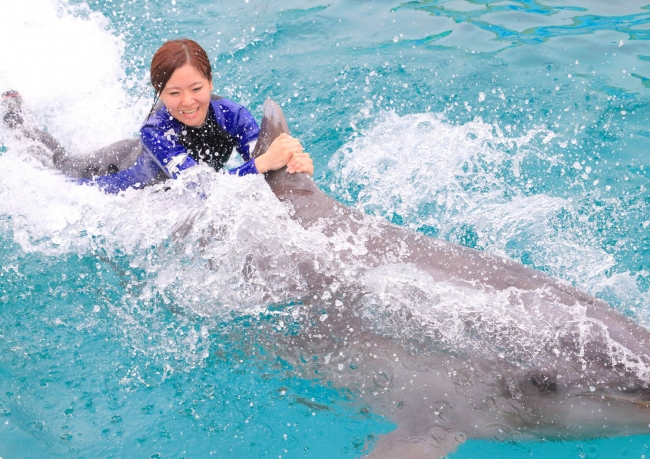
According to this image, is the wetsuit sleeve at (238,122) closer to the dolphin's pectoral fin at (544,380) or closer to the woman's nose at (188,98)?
the woman's nose at (188,98)

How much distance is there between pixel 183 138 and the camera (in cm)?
609

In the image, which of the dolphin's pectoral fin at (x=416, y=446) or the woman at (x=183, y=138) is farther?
the woman at (x=183, y=138)

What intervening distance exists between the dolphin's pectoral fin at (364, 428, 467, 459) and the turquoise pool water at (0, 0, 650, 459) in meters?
0.17

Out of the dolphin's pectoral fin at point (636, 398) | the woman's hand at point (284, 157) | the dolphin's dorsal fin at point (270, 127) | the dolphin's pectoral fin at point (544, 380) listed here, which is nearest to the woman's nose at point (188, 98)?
the dolphin's dorsal fin at point (270, 127)

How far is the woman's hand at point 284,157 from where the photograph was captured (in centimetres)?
533

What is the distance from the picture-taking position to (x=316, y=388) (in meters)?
4.88

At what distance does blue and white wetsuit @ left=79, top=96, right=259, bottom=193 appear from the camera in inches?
229

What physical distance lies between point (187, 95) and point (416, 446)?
328cm

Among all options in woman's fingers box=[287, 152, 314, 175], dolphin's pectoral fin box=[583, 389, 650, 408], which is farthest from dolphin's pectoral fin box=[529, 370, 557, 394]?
woman's fingers box=[287, 152, 314, 175]

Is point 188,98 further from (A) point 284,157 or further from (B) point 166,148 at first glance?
(A) point 284,157

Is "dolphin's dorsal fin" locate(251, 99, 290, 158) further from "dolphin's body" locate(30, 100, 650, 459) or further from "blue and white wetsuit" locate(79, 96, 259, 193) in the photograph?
"dolphin's body" locate(30, 100, 650, 459)

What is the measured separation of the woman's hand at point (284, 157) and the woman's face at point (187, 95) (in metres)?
0.80

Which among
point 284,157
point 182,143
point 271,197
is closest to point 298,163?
point 284,157

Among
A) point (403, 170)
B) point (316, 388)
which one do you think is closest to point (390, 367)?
point (316, 388)
